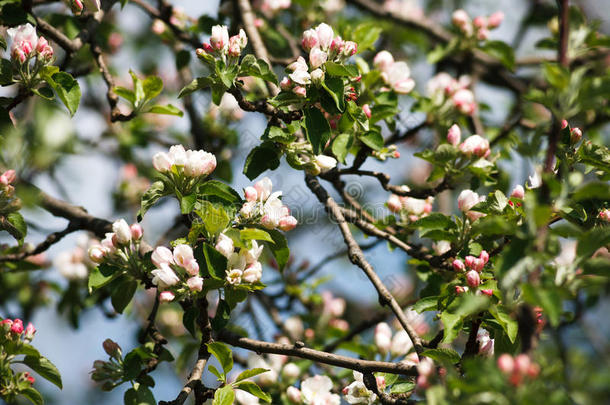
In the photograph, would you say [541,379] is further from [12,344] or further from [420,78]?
[420,78]

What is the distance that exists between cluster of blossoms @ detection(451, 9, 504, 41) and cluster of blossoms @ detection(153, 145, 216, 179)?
2.02 metres

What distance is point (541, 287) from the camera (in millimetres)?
1213

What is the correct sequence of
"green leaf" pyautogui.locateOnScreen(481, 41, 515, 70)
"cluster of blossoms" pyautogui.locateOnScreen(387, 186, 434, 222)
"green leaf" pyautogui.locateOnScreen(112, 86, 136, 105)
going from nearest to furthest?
"green leaf" pyautogui.locateOnScreen(112, 86, 136, 105), "cluster of blossoms" pyautogui.locateOnScreen(387, 186, 434, 222), "green leaf" pyautogui.locateOnScreen(481, 41, 515, 70)

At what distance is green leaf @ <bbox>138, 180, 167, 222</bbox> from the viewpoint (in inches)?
69.5

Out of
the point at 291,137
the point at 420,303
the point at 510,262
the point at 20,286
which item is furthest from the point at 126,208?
the point at 510,262

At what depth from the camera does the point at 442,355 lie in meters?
1.65

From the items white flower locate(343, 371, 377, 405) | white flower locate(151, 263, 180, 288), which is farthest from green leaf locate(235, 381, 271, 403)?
white flower locate(151, 263, 180, 288)

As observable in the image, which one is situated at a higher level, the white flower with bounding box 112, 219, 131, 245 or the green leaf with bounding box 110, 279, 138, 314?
the white flower with bounding box 112, 219, 131, 245

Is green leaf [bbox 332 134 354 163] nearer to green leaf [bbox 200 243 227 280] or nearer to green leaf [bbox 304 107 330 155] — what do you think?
green leaf [bbox 304 107 330 155]

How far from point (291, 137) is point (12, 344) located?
1078 mm

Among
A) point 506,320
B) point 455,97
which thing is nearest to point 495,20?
point 455,97

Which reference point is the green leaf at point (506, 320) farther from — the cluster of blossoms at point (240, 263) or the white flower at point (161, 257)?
the white flower at point (161, 257)

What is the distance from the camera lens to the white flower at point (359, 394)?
6.28ft

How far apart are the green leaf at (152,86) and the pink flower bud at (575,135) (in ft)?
4.96
